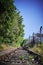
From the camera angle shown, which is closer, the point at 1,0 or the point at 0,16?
the point at 1,0

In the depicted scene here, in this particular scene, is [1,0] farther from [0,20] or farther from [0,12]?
[0,20]

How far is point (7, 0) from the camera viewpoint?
18.9m

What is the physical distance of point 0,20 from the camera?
20297mm

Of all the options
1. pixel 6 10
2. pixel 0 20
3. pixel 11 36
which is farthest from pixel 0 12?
pixel 11 36

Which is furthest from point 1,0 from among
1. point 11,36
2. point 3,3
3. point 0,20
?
point 11,36

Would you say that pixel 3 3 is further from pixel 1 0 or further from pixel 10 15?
pixel 10 15

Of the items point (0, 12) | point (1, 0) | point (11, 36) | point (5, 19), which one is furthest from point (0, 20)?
point (11, 36)

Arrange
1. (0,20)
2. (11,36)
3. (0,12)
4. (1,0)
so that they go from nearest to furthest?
(1,0) < (0,12) < (0,20) < (11,36)

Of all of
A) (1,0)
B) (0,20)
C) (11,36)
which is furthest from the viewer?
(11,36)

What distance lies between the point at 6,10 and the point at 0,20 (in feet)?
6.64

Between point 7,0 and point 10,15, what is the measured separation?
7.16 ft

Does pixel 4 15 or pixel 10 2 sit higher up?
pixel 10 2

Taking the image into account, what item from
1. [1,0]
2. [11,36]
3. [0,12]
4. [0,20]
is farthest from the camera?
[11,36]

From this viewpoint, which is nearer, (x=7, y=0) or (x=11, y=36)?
(x=7, y=0)
